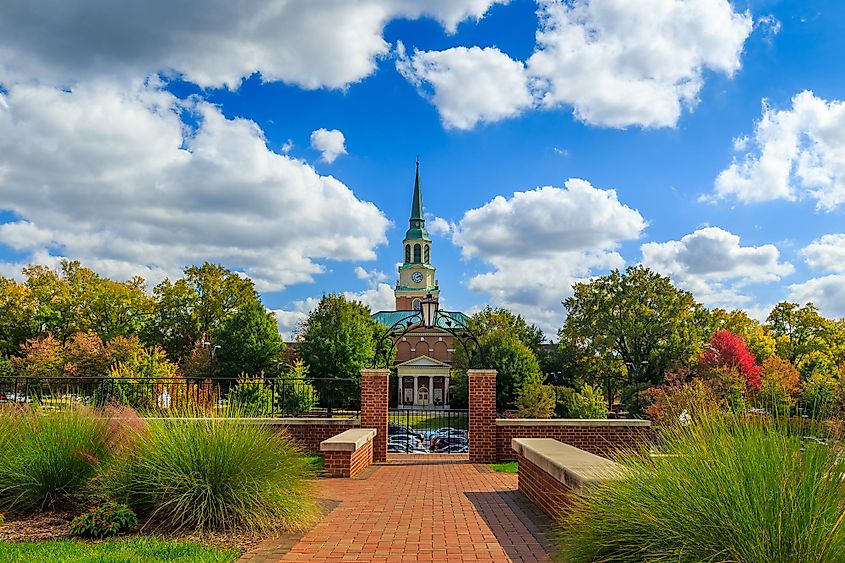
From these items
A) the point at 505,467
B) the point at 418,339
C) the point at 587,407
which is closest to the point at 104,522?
the point at 505,467

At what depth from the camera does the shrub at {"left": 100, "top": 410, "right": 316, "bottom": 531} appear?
22.0 ft

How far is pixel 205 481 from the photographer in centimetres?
674

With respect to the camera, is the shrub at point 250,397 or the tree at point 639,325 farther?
the tree at point 639,325

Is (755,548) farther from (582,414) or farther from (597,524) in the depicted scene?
(582,414)

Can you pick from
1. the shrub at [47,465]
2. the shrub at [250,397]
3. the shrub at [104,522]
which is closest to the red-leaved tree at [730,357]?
the shrub at [250,397]

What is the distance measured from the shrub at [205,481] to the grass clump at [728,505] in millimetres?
3419

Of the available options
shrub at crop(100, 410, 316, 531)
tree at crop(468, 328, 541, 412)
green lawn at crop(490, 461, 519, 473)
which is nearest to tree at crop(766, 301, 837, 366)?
tree at crop(468, 328, 541, 412)

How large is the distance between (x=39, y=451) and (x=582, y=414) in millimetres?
19186

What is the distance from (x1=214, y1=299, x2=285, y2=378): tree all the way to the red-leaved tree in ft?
83.3

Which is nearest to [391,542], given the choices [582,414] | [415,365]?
[582,414]

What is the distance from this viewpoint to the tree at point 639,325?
3722 centimetres

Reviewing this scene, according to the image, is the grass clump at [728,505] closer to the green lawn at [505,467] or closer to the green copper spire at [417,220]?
the green lawn at [505,467]

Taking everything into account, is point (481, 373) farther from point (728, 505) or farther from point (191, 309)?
point (191, 309)

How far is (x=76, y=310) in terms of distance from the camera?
144 feet
